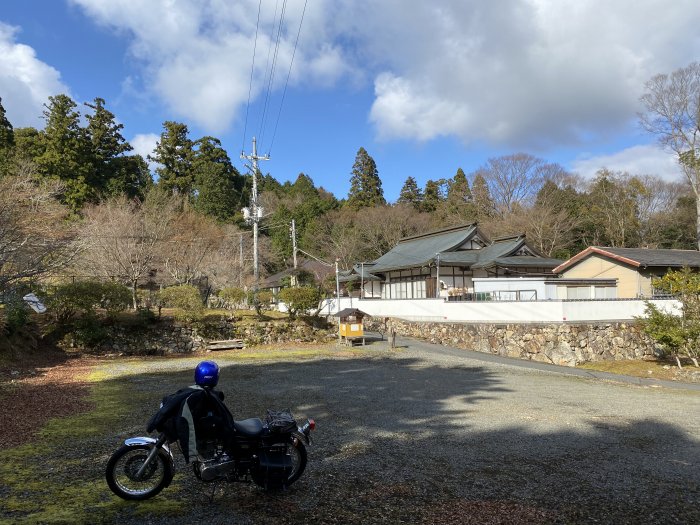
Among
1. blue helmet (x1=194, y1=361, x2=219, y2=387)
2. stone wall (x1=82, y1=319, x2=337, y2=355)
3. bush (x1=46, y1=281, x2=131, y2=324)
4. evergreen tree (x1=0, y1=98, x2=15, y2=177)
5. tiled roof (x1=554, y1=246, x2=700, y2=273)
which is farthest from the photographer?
evergreen tree (x1=0, y1=98, x2=15, y2=177)

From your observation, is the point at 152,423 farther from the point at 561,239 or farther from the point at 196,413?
the point at 561,239

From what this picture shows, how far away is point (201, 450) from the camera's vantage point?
13.2 feet

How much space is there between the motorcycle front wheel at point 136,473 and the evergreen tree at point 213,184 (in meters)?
38.9

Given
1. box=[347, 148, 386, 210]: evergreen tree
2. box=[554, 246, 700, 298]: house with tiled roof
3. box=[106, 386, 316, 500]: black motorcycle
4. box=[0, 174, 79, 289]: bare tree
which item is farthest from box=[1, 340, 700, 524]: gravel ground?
box=[347, 148, 386, 210]: evergreen tree

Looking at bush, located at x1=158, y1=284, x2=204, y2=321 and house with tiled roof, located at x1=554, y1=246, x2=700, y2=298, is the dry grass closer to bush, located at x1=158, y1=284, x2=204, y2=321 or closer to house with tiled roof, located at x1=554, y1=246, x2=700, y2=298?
house with tiled roof, located at x1=554, y1=246, x2=700, y2=298

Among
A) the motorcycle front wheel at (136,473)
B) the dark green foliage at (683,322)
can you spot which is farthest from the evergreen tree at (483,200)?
the motorcycle front wheel at (136,473)

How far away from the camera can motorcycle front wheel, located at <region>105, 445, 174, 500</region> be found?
4.00 metres

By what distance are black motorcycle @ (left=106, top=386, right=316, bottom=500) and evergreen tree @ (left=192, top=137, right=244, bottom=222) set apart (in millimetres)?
38927

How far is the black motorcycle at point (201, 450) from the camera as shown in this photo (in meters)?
3.98

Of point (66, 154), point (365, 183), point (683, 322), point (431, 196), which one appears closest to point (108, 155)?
point (66, 154)

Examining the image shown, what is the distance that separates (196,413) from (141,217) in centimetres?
2505

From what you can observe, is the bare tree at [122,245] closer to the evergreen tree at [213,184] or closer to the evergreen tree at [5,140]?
the evergreen tree at [5,140]

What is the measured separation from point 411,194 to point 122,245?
124 ft

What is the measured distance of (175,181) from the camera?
44094 mm
